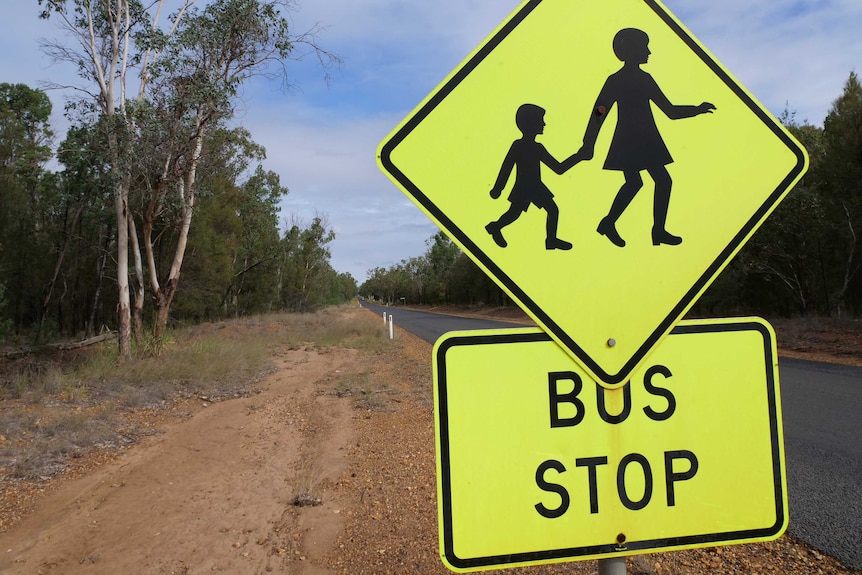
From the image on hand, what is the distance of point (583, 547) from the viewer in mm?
1203

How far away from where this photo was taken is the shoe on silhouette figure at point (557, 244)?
1.24 meters

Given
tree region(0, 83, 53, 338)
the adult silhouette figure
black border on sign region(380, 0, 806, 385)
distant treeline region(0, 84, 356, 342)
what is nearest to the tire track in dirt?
black border on sign region(380, 0, 806, 385)

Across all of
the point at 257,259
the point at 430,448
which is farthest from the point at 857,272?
the point at 257,259

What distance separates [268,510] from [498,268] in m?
4.13

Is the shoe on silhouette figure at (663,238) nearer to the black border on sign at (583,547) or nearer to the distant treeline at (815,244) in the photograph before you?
the black border on sign at (583,547)

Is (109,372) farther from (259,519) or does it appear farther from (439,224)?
(439,224)

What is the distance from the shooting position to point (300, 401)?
9.09m

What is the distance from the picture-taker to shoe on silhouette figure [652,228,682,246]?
1261 mm

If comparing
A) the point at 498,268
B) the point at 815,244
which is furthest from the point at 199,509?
the point at 815,244

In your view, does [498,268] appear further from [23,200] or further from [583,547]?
[23,200]

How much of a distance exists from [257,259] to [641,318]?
3791 centimetres

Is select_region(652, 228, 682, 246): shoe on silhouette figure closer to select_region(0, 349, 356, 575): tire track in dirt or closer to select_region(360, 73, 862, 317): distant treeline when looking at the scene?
select_region(0, 349, 356, 575): tire track in dirt

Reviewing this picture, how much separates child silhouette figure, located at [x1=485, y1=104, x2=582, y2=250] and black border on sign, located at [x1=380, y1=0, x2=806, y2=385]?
91 millimetres

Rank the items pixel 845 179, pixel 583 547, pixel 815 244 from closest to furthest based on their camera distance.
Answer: pixel 583 547
pixel 845 179
pixel 815 244
